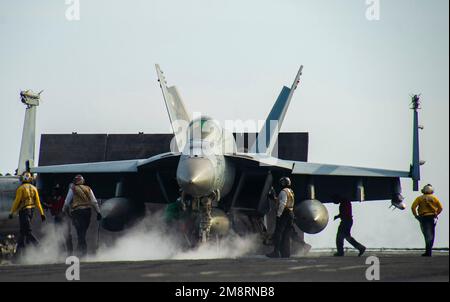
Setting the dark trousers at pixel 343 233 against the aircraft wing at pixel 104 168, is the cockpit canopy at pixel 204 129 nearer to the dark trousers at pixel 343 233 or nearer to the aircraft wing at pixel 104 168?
the aircraft wing at pixel 104 168

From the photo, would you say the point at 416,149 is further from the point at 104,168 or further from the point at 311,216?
the point at 104,168

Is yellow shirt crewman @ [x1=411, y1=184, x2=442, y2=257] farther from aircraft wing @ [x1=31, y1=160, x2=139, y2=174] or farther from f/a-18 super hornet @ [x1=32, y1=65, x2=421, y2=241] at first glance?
aircraft wing @ [x1=31, y1=160, x2=139, y2=174]

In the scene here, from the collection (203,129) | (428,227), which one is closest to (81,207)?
(203,129)

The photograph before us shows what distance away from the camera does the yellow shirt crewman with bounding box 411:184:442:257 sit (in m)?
18.0

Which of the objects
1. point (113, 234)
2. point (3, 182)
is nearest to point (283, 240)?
point (3, 182)

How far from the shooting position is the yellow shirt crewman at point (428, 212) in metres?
18.0

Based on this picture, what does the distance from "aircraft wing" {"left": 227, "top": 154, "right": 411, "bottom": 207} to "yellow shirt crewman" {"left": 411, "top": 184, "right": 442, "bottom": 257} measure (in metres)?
2.35

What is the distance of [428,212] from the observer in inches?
708

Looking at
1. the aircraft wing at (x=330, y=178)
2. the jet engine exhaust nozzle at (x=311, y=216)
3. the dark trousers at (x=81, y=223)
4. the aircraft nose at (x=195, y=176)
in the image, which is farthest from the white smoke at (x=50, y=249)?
the jet engine exhaust nozzle at (x=311, y=216)

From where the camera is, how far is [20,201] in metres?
17.0

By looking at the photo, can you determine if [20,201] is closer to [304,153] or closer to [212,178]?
[212,178]

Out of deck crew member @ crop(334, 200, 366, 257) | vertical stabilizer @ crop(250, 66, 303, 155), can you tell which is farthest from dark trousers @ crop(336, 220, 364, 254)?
vertical stabilizer @ crop(250, 66, 303, 155)
